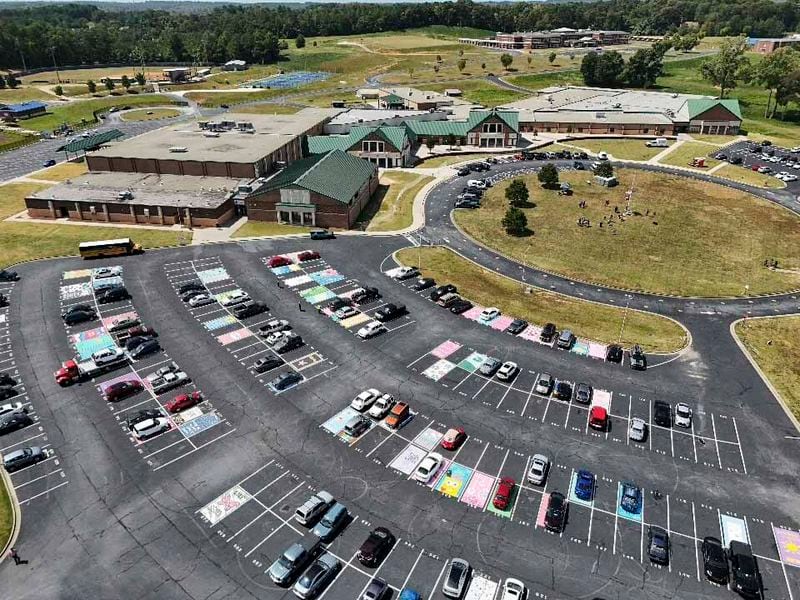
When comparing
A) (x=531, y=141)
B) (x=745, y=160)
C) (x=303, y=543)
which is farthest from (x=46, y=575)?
(x=745, y=160)

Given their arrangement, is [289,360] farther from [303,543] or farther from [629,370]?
[629,370]

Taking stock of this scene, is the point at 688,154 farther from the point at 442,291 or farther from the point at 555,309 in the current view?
the point at 442,291

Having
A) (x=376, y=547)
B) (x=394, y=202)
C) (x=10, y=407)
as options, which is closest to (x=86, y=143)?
(x=394, y=202)

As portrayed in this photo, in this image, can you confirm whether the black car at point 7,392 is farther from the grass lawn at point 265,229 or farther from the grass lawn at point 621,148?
the grass lawn at point 621,148

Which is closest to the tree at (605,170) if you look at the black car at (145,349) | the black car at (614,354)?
the black car at (614,354)

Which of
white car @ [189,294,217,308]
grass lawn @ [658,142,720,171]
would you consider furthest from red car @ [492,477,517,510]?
grass lawn @ [658,142,720,171]

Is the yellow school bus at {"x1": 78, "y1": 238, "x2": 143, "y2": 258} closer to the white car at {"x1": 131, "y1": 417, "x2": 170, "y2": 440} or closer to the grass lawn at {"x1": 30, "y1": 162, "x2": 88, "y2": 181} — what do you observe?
the white car at {"x1": 131, "y1": 417, "x2": 170, "y2": 440}
